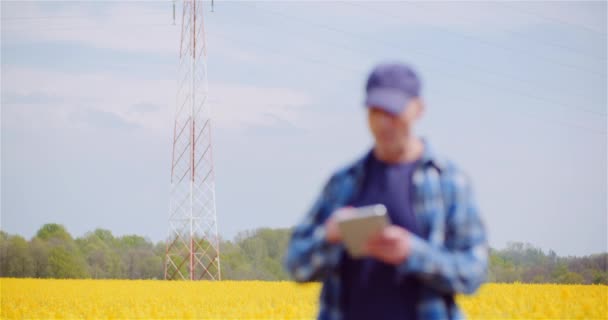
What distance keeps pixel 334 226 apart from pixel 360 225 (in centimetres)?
15

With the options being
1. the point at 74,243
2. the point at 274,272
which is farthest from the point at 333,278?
the point at 74,243

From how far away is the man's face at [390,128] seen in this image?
3.19 m

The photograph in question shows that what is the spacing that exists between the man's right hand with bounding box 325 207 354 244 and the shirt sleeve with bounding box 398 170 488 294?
22 cm

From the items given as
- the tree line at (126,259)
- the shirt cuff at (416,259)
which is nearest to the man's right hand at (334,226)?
the shirt cuff at (416,259)

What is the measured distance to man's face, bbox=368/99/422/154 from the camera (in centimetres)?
319

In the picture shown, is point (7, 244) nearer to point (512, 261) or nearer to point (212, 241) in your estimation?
point (212, 241)

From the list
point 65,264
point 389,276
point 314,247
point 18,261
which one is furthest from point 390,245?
point 18,261

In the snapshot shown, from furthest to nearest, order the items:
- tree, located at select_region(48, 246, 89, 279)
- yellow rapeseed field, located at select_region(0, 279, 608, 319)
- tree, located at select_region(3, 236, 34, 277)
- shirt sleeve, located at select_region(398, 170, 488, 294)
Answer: tree, located at select_region(48, 246, 89, 279), tree, located at select_region(3, 236, 34, 277), yellow rapeseed field, located at select_region(0, 279, 608, 319), shirt sleeve, located at select_region(398, 170, 488, 294)

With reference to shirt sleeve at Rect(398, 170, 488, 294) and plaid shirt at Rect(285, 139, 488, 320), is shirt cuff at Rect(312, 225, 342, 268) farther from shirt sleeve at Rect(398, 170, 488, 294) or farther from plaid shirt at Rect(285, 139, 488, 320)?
shirt sleeve at Rect(398, 170, 488, 294)

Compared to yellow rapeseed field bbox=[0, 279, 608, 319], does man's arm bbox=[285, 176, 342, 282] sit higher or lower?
higher

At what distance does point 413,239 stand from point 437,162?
32cm

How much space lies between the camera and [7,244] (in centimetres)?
4828

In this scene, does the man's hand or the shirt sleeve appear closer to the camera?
the man's hand

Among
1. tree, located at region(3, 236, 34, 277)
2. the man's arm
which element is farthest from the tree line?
the man's arm
